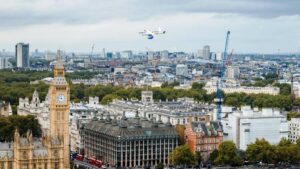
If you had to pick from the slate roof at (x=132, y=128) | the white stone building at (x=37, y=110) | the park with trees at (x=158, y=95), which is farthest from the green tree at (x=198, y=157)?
the park with trees at (x=158, y=95)

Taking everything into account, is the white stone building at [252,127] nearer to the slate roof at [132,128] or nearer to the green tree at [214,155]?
the green tree at [214,155]

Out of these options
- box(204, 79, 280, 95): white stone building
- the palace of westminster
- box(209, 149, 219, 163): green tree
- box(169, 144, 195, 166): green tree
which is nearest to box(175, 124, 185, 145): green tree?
box(209, 149, 219, 163): green tree

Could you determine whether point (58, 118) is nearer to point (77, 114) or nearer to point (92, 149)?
point (92, 149)

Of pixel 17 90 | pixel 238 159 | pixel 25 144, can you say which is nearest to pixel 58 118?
pixel 25 144

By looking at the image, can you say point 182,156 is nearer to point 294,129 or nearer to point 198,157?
point 198,157

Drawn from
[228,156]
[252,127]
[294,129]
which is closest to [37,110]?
[252,127]

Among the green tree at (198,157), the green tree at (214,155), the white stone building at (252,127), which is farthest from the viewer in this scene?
the white stone building at (252,127)

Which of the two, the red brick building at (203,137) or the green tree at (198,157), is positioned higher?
the red brick building at (203,137)
